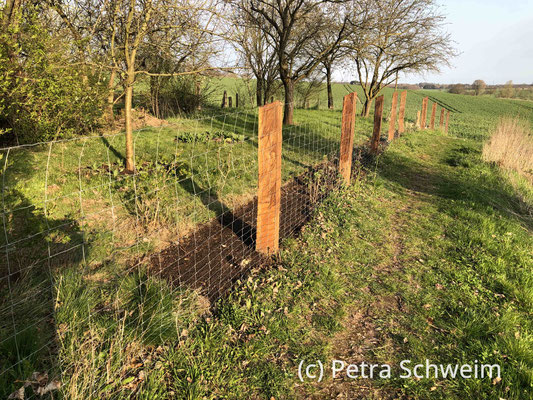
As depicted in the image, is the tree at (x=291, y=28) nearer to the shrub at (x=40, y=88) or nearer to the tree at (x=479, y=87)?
the shrub at (x=40, y=88)

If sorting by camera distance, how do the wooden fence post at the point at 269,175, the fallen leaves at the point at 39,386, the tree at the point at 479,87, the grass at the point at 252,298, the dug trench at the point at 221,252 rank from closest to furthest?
the fallen leaves at the point at 39,386, the grass at the point at 252,298, the dug trench at the point at 221,252, the wooden fence post at the point at 269,175, the tree at the point at 479,87

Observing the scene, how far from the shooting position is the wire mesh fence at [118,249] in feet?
7.61

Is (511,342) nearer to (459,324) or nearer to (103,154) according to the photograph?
(459,324)

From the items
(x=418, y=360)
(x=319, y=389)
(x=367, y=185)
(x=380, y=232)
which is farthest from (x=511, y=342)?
(x=367, y=185)

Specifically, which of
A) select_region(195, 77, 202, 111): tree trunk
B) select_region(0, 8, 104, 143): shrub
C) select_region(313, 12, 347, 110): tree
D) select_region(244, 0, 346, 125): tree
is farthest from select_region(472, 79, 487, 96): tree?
select_region(0, 8, 104, 143): shrub

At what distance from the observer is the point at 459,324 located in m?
2.93

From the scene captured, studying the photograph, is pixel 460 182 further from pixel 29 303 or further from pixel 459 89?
pixel 459 89

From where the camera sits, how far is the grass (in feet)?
7.45

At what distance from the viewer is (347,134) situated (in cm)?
635

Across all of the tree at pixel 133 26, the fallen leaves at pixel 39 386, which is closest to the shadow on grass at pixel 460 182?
the tree at pixel 133 26

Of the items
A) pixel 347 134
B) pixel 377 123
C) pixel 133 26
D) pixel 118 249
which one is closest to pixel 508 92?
pixel 377 123

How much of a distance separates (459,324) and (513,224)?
3.18 meters

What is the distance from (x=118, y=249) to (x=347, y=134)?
462 centimetres

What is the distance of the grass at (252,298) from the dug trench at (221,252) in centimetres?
20
